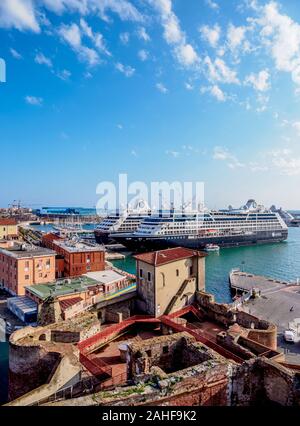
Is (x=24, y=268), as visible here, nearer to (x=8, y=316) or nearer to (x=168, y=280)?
(x=8, y=316)

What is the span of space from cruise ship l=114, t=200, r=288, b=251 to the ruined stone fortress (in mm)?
45119

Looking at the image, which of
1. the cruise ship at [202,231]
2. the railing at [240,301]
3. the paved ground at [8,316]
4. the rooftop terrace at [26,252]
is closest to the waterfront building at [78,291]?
the paved ground at [8,316]

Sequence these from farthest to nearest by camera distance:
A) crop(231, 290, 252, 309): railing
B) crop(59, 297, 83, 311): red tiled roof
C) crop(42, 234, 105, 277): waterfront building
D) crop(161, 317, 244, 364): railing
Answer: crop(42, 234, 105, 277): waterfront building < crop(231, 290, 252, 309): railing < crop(59, 297, 83, 311): red tiled roof < crop(161, 317, 244, 364): railing

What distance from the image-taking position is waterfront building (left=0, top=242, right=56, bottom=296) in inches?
1123

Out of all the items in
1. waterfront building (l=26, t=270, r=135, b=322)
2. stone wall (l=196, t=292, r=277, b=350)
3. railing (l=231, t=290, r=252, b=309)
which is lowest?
railing (l=231, t=290, r=252, b=309)

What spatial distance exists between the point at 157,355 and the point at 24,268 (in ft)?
72.7

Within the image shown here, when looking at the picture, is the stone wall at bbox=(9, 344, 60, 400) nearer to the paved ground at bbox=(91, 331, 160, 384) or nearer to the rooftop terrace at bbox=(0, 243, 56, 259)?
the paved ground at bbox=(91, 331, 160, 384)

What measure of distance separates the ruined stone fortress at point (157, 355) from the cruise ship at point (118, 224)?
2067 inches

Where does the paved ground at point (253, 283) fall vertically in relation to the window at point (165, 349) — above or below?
below

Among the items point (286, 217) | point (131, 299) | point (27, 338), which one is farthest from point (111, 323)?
point (286, 217)

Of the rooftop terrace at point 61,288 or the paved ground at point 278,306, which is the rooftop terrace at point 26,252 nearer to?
the rooftop terrace at point 61,288

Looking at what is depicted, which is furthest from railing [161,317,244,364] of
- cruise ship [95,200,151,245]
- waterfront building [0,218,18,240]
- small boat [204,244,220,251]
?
cruise ship [95,200,151,245]

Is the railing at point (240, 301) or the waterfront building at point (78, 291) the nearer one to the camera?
the waterfront building at point (78, 291)

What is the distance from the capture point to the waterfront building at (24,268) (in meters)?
28.5
